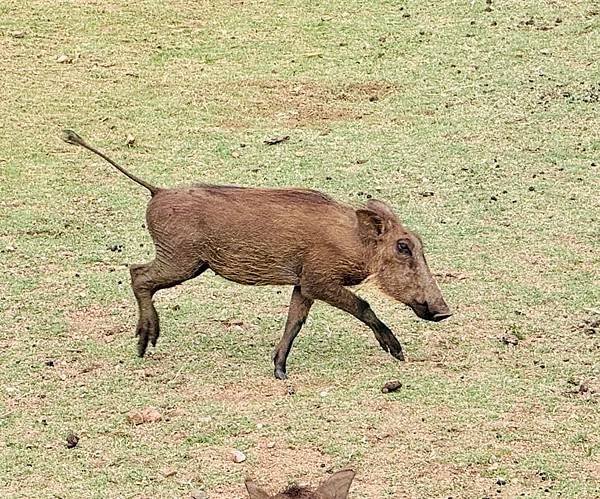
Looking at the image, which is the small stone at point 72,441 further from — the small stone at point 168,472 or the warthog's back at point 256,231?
the warthog's back at point 256,231

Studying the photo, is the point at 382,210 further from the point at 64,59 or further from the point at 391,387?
the point at 64,59

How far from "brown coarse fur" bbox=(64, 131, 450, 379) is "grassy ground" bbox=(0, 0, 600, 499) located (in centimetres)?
13

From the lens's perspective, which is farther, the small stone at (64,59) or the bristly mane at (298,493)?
the small stone at (64,59)

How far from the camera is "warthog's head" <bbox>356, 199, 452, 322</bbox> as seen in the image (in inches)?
199

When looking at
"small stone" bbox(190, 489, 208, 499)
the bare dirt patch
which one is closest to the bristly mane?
"small stone" bbox(190, 489, 208, 499)

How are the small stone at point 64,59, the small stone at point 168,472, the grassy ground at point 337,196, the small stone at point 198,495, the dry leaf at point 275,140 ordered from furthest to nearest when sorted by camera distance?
the small stone at point 64,59, the dry leaf at point 275,140, the grassy ground at point 337,196, the small stone at point 168,472, the small stone at point 198,495

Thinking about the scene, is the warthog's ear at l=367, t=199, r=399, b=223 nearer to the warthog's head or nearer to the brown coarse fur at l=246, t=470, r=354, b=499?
the warthog's head

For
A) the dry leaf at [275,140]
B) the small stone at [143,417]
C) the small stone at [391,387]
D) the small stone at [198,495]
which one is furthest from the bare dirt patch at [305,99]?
the small stone at [198,495]

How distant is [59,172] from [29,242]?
1.21 metres

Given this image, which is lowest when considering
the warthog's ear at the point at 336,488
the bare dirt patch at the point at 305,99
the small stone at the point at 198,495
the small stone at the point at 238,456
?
the bare dirt patch at the point at 305,99

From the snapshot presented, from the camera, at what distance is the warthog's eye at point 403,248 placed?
200 inches

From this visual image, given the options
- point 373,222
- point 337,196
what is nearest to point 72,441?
point 373,222

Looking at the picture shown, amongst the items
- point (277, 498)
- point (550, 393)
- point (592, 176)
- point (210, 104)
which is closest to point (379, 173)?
point (592, 176)

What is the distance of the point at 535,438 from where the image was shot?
4.48 meters
